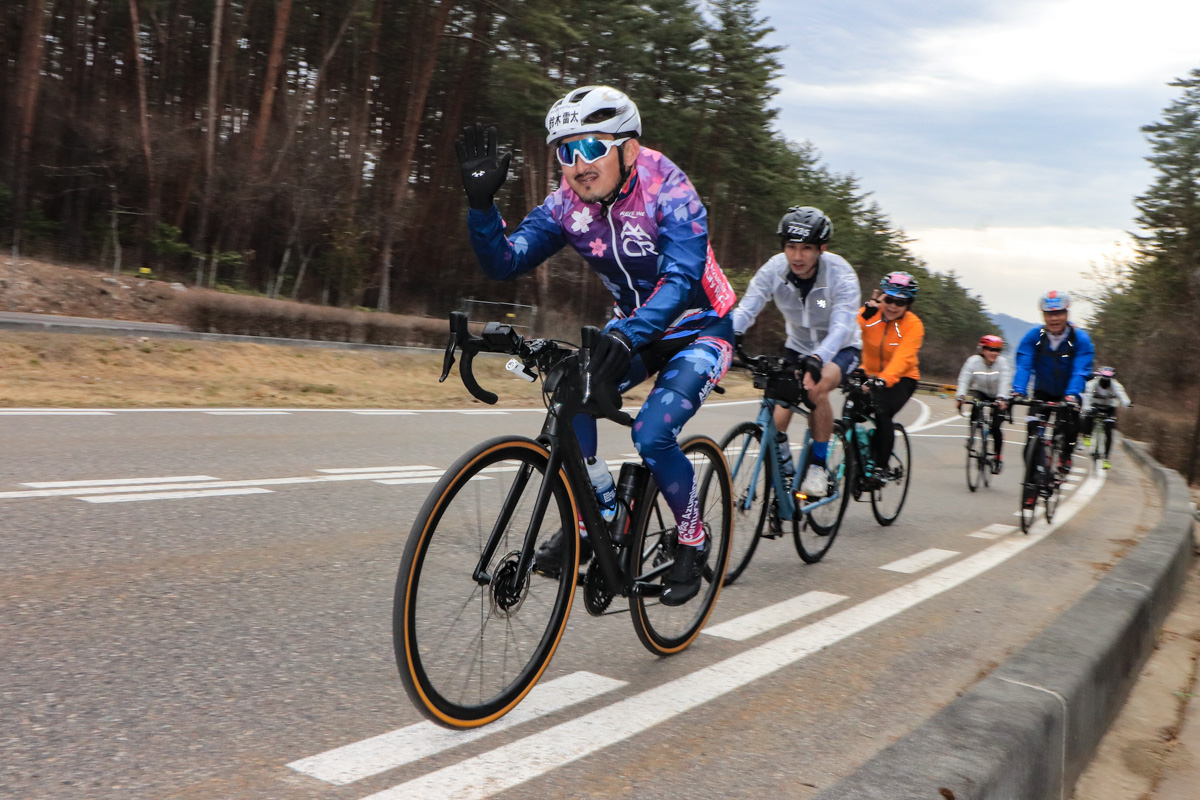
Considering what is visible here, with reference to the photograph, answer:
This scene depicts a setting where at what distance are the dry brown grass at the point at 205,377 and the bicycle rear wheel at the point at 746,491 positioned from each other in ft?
26.9

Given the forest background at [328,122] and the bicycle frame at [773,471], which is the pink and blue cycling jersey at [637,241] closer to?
the bicycle frame at [773,471]

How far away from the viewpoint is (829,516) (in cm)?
713

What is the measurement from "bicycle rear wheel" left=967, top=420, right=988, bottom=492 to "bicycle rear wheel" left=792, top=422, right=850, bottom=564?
17.2 ft

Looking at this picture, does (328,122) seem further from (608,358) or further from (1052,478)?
(608,358)

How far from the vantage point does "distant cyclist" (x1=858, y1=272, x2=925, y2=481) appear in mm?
8648

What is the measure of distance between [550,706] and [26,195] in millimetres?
31039

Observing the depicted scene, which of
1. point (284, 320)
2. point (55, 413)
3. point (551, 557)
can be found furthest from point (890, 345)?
point (284, 320)

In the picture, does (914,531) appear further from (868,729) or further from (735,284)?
(735,284)

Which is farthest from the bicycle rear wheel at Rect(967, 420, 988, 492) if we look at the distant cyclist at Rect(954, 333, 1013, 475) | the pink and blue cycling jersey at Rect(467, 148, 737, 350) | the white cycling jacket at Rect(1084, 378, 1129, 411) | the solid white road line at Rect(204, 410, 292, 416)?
the pink and blue cycling jersey at Rect(467, 148, 737, 350)

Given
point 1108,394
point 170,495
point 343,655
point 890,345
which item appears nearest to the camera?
point 343,655

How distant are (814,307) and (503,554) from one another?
376 centimetres

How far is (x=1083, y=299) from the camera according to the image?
1960 inches

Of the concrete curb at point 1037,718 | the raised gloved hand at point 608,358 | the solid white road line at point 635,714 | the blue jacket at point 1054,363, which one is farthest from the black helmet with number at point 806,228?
the blue jacket at point 1054,363

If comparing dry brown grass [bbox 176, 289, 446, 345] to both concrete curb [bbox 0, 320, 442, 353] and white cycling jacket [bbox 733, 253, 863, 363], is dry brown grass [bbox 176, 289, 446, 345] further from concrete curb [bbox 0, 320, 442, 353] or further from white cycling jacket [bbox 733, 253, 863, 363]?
white cycling jacket [bbox 733, 253, 863, 363]
